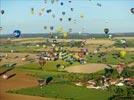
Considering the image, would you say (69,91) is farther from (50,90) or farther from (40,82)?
(40,82)

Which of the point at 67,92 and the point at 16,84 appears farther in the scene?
the point at 16,84

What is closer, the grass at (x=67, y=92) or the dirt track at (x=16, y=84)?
the grass at (x=67, y=92)

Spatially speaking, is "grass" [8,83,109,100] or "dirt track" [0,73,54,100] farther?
"dirt track" [0,73,54,100]

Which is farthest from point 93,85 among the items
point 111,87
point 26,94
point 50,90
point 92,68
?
point 92,68
